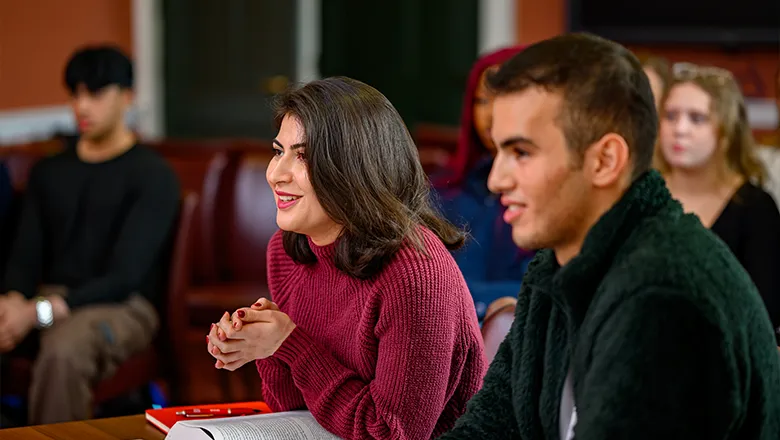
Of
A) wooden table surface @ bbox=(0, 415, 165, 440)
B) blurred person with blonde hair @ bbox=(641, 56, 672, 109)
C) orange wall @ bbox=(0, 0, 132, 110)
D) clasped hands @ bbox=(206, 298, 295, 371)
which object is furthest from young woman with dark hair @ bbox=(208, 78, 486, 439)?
orange wall @ bbox=(0, 0, 132, 110)

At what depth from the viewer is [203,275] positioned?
175 inches

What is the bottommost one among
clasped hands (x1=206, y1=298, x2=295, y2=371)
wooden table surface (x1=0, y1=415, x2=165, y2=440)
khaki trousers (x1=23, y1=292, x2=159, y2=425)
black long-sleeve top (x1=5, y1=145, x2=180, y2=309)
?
khaki trousers (x1=23, y1=292, x2=159, y2=425)

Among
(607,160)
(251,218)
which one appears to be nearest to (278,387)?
(607,160)

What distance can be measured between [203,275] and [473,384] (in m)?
2.84

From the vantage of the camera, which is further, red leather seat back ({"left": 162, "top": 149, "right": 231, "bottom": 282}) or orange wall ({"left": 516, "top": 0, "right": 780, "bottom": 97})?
orange wall ({"left": 516, "top": 0, "right": 780, "bottom": 97})

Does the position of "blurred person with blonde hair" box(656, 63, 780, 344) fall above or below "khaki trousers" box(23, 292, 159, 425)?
above

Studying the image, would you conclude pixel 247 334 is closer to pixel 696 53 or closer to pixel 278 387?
pixel 278 387

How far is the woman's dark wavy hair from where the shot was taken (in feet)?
5.43

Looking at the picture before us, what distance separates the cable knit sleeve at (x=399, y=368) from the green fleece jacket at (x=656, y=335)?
35cm

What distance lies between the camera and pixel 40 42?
19.4ft

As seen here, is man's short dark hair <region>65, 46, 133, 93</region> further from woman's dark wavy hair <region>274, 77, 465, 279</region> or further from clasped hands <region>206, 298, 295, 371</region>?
clasped hands <region>206, 298, 295, 371</region>

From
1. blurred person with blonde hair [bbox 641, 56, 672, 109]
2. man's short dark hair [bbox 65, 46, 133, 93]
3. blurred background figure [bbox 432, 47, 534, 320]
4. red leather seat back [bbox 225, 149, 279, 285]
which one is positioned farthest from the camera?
red leather seat back [bbox 225, 149, 279, 285]

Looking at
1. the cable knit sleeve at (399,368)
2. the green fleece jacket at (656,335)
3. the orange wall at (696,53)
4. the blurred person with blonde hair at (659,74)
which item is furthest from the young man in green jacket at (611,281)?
the orange wall at (696,53)

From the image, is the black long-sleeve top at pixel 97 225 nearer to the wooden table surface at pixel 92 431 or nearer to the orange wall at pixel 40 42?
the wooden table surface at pixel 92 431
